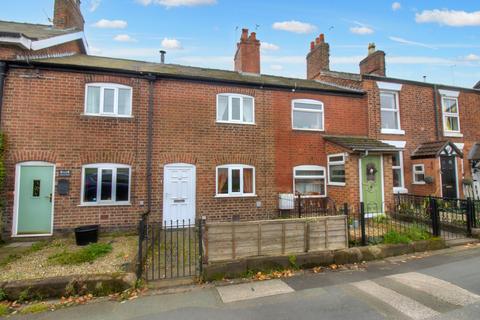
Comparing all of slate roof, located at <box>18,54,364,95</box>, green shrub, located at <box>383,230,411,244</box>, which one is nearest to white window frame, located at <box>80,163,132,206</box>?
slate roof, located at <box>18,54,364,95</box>

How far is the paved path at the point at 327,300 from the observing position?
13.0ft

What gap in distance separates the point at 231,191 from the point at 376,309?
21.3 ft

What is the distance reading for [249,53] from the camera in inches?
478

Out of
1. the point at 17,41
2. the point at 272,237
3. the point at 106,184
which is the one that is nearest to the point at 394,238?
the point at 272,237

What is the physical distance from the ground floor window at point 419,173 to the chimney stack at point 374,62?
16.0ft

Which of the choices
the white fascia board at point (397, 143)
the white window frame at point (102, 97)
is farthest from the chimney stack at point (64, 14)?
the white fascia board at point (397, 143)

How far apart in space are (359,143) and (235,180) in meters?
5.27

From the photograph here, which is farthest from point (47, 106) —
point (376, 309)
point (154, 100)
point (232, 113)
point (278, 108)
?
point (376, 309)

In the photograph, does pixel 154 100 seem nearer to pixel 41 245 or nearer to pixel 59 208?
pixel 59 208

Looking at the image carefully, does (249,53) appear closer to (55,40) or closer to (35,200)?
(55,40)

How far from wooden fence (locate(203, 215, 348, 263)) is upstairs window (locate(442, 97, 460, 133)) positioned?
432 inches

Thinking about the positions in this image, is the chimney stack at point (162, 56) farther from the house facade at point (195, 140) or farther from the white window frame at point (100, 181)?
the white window frame at point (100, 181)

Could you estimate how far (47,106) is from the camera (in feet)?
27.6

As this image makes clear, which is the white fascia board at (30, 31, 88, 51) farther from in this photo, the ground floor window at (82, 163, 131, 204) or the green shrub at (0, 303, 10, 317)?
the green shrub at (0, 303, 10, 317)
